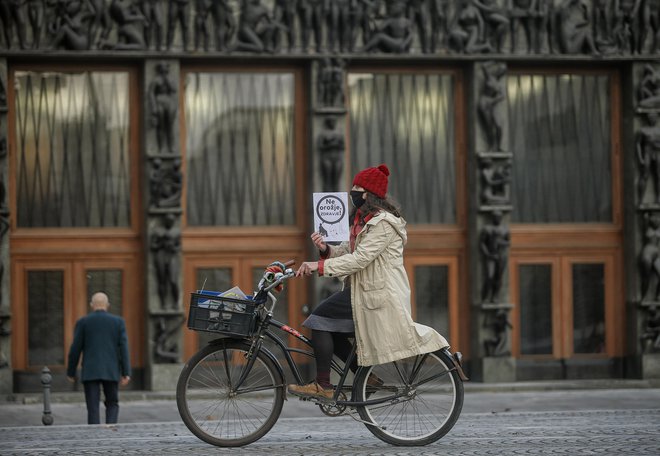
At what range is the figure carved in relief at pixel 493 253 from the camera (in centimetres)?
1895

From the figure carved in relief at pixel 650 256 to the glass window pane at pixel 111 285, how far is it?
7.21m

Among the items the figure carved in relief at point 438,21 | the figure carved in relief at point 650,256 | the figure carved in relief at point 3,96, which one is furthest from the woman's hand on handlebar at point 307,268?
the figure carved in relief at point 650,256

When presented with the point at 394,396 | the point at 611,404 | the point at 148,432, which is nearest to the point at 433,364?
the point at 394,396

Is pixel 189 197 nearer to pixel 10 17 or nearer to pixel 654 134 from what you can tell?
pixel 10 17

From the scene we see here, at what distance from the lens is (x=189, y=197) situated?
18766mm

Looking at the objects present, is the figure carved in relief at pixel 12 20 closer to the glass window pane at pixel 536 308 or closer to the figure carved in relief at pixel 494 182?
the figure carved in relief at pixel 494 182

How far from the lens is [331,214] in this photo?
450 inches

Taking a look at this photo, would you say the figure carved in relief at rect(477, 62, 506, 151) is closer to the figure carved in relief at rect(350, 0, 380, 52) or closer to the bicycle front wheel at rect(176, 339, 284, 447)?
the figure carved in relief at rect(350, 0, 380, 52)

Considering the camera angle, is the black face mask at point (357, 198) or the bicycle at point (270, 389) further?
the black face mask at point (357, 198)

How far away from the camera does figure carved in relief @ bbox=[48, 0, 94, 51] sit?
17969 millimetres

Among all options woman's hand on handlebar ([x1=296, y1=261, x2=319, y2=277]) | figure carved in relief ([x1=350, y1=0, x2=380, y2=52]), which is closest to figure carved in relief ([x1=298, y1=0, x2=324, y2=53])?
figure carved in relief ([x1=350, y1=0, x2=380, y2=52])

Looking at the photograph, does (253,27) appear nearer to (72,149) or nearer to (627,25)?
(72,149)

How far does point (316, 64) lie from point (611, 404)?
5.96 meters

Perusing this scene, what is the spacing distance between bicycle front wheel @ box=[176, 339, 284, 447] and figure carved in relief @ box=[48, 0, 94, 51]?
892 cm
